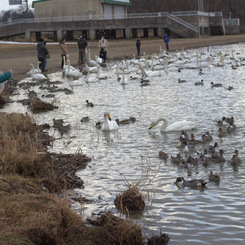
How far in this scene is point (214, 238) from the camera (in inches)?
239

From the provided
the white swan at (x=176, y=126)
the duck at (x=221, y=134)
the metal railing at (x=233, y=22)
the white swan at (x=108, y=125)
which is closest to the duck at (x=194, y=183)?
the duck at (x=221, y=134)

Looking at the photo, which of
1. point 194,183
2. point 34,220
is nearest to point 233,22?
point 194,183

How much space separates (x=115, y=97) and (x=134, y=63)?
13.9 m

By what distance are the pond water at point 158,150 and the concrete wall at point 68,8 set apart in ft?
150

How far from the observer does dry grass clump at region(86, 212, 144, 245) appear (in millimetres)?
5703

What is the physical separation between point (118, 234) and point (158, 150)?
16.1ft

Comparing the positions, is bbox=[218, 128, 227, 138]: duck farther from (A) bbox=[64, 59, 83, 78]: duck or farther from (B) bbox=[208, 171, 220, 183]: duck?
(A) bbox=[64, 59, 83, 78]: duck

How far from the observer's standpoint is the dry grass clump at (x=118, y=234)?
18.7 feet

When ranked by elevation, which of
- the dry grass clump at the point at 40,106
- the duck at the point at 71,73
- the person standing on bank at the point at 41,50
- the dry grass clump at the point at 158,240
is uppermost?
the person standing on bank at the point at 41,50

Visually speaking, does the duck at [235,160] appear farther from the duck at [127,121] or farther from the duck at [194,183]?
the duck at [127,121]

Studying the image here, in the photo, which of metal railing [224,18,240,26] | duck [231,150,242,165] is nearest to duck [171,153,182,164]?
duck [231,150,242,165]

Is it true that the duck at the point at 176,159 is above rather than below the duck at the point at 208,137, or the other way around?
below

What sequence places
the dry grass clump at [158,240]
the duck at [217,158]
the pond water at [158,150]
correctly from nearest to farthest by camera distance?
the dry grass clump at [158,240]
the pond water at [158,150]
the duck at [217,158]

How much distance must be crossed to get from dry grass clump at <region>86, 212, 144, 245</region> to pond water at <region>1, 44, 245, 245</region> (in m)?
0.53
